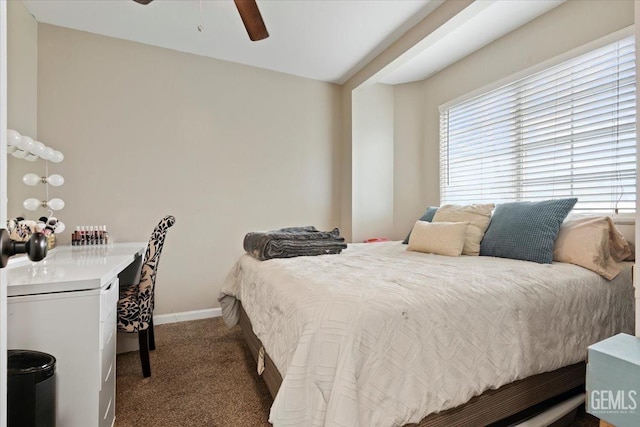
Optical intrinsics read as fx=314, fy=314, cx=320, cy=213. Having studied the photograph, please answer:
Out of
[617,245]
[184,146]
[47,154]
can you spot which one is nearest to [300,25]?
[184,146]

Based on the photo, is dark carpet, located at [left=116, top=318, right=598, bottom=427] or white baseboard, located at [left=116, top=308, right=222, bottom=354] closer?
dark carpet, located at [left=116, top=318, right=598, bottom=427]

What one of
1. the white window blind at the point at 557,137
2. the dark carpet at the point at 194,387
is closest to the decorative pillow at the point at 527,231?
the white window blind at the point at 557,137

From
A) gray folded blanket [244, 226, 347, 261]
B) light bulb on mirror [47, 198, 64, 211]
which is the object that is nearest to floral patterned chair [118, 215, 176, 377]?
gray folded blanket [244, 226, 347, 261]

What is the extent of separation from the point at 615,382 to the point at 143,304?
217cm

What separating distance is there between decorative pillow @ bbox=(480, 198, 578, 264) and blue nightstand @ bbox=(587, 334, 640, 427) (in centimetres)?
133

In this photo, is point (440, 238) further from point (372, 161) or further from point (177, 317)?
point (177, 317)

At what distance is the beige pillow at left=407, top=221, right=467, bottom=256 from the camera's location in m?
2.18

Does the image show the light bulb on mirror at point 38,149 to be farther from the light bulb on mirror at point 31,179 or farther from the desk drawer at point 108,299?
the desk drawer at point 108,299

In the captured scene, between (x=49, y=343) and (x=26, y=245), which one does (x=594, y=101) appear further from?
(x=49, y=343)

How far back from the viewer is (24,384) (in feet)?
3.14

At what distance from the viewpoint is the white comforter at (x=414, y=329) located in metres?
0.98

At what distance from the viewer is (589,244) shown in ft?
5.74

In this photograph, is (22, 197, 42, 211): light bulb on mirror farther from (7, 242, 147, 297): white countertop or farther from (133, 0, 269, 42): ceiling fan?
(133, 0, 269, 42): ceiling fan

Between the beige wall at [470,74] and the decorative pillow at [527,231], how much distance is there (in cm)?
124
